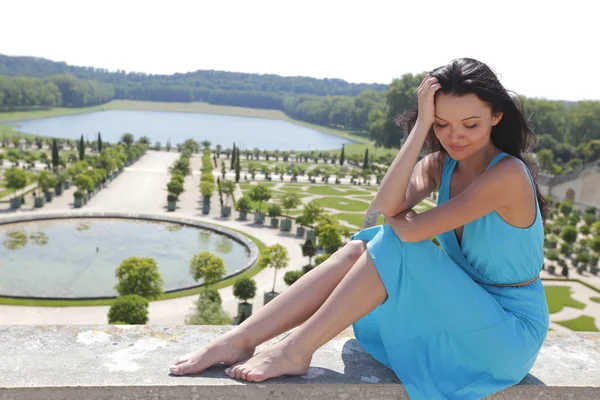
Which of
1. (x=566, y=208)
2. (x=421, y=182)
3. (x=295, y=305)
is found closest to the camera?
(x=295, y=305)

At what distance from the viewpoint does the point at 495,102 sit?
2.81 metres

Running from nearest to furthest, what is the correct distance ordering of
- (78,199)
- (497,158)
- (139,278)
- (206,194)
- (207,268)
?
(497,158) < (139,278) < (207,268) < (78,199) < (206,194)

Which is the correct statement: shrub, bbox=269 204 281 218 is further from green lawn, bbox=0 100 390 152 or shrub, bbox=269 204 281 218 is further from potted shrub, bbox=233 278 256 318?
green lawn, bbox=0 100 390 152

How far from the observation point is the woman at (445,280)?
8.34 ft

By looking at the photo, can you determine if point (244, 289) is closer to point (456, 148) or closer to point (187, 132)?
point (456, 148)

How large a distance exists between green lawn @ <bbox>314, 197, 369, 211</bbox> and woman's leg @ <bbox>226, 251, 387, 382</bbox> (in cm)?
2479

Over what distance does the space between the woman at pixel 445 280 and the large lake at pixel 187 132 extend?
6727 centimetres

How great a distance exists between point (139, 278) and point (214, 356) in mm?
10803

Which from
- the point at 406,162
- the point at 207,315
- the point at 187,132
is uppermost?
the point at 406,162

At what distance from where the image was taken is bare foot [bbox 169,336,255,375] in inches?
98.0

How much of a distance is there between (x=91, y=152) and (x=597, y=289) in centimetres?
3621

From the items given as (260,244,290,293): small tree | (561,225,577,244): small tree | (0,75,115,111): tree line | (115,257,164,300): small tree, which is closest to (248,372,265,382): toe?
(115,257,164,300): small tree

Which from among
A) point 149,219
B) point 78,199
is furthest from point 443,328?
point 78,199

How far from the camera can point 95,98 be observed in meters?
125
